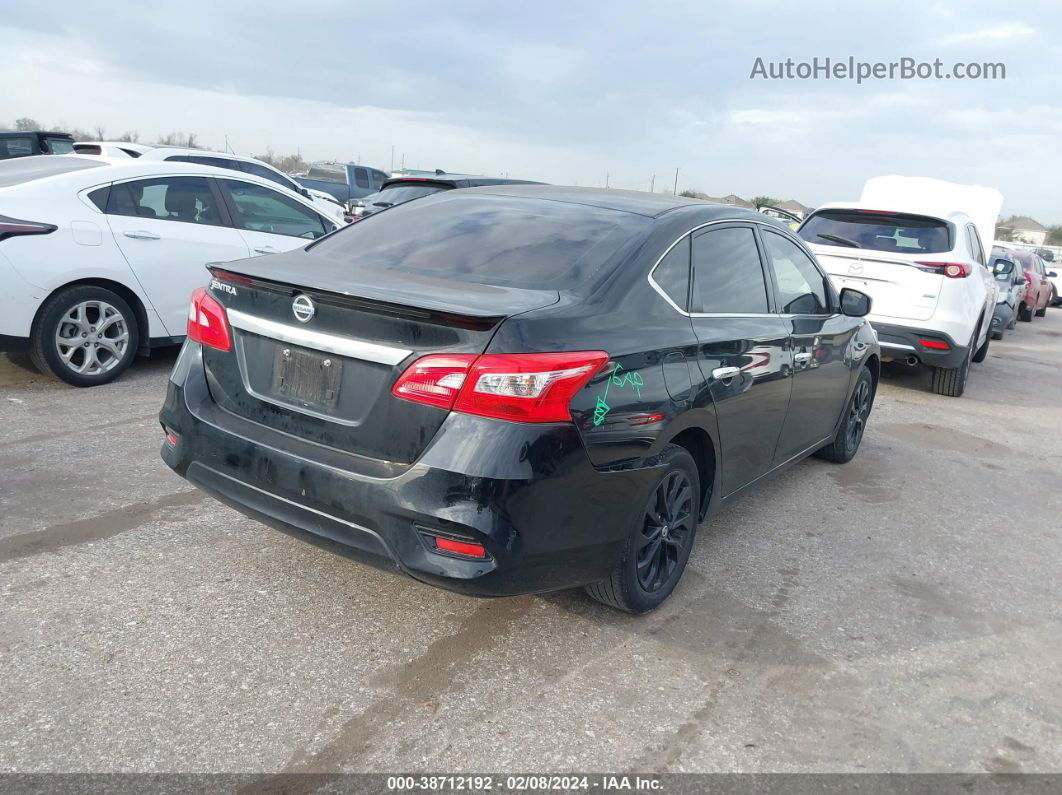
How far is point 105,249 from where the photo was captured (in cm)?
605

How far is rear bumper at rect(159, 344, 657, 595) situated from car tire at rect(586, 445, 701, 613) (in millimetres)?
119

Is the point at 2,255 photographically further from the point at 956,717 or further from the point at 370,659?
the point at 956,717

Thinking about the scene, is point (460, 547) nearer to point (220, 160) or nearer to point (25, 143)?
point (220, 160)

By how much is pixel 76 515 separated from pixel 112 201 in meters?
3.06

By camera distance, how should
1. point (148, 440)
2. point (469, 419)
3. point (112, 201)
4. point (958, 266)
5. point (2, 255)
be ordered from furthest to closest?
point (958, 266) → point (112, 201) → point (2, 255) → point (148, 440) → point (469, 419)

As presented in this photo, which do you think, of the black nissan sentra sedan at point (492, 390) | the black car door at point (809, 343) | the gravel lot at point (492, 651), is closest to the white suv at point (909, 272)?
the black car door at point (809, 343)

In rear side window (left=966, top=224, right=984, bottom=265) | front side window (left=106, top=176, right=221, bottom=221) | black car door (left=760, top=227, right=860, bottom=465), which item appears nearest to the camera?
black car door (left=760, top=227, right=860, bottom=465)

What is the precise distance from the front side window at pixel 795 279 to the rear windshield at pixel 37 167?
15.8 feet

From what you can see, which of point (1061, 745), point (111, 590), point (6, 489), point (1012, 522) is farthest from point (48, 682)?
point (1012, 522)

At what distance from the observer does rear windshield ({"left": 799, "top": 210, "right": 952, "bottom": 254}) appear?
8141 mm

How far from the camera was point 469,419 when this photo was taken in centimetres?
271

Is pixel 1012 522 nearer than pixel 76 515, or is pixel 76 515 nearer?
pixel 76 515

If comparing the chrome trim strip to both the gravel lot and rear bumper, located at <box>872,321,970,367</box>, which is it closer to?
the gravel lot

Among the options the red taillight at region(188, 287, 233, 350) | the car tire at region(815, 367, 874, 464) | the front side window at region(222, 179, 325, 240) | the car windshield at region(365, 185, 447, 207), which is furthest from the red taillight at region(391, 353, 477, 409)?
the car windshield at region(365, 185, 447, 207)
